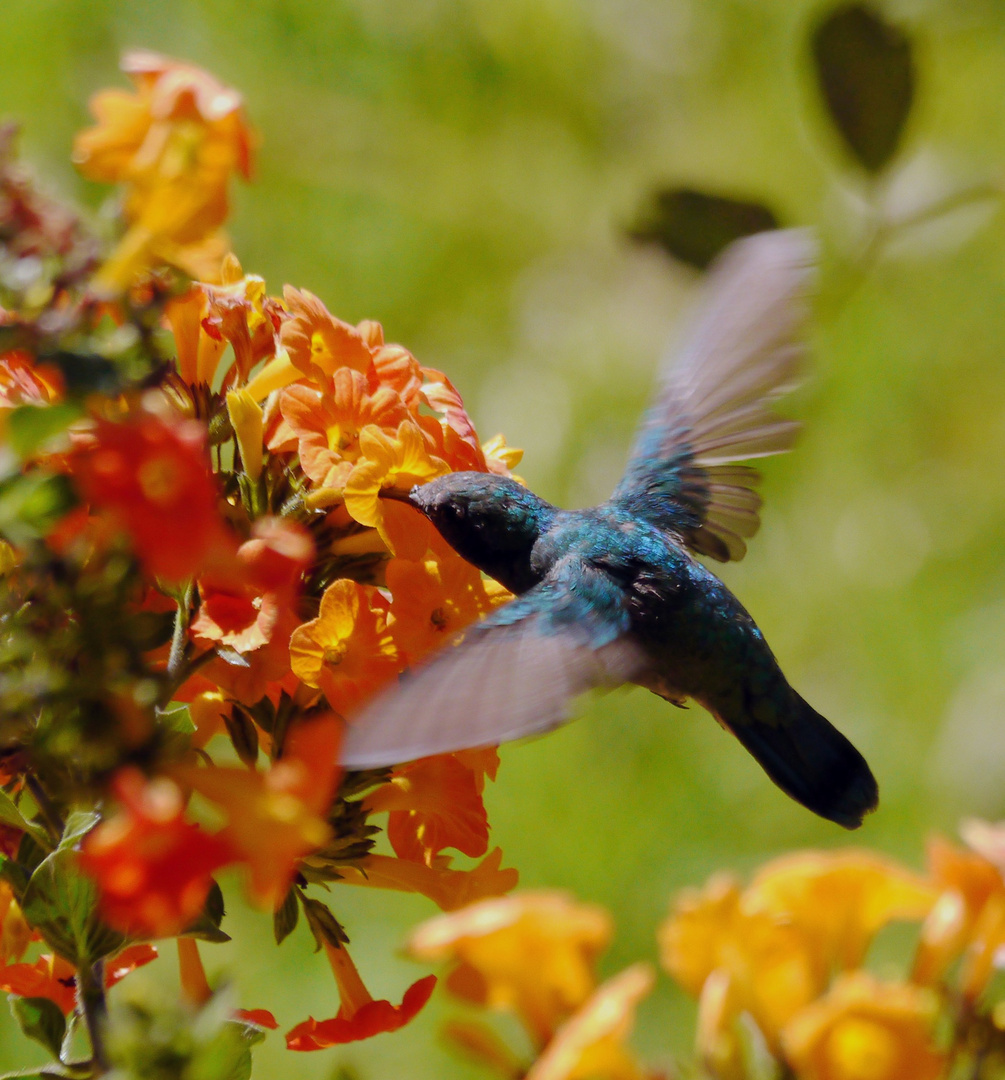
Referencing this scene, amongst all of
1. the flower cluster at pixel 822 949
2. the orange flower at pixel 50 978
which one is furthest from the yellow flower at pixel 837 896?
the orange flower at pixel 50 978

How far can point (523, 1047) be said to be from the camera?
207cm

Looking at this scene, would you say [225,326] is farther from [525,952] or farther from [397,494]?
[525,952]

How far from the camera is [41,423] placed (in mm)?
538

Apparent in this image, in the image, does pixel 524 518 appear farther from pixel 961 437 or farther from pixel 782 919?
pixel 961 437

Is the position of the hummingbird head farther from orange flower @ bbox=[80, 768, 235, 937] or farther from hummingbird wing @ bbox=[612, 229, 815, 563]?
orange flower @ bbox=[80, 768, 235, 937]

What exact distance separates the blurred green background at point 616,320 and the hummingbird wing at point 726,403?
120cm

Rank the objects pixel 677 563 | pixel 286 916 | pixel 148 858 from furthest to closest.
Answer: pixel 677 563 < pixel 286 916 < pixel 148 858

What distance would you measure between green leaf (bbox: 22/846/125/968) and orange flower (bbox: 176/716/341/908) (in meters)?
0.15

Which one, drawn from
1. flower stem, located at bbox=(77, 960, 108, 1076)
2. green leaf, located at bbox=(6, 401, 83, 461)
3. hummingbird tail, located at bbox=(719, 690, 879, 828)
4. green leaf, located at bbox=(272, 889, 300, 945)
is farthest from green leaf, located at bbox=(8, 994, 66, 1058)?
hummingbird tail, located at bbox=(719, 690, 879, 828)

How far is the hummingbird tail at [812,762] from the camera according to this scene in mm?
1038

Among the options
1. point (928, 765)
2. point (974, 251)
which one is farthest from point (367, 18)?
point (928, 765)

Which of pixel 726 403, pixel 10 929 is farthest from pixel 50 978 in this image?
pixel 726 403

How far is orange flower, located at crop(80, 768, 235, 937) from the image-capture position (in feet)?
1.67

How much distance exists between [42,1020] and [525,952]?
1.06ft
